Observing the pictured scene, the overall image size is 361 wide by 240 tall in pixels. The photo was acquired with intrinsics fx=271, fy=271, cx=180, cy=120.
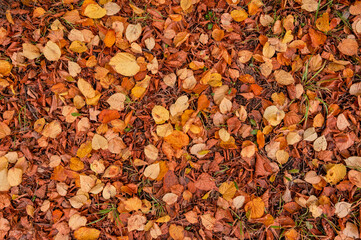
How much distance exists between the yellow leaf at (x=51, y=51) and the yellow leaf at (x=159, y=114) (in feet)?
1.91

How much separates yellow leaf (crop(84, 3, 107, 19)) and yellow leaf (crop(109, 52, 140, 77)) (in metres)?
0.24

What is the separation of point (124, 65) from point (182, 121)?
Result: 0.41 m

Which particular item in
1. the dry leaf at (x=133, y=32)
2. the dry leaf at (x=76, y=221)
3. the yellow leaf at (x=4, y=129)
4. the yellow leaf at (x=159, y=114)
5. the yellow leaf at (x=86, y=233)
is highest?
the dry leaf at (x=133, y=32)

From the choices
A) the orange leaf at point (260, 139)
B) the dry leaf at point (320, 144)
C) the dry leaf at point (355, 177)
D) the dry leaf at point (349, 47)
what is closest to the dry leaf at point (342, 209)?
the dry leaf at point (355, 177)

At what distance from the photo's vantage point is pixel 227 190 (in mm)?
1369

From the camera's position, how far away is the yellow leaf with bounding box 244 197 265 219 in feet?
4.45

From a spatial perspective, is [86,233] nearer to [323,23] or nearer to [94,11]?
[94,11]

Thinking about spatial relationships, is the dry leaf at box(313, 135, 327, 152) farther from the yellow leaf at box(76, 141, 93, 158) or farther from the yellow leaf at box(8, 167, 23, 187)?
the yellow leaf at box(8, 167, 23, 187)

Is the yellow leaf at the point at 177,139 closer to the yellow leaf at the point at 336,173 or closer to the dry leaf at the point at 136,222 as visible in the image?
the dry leaf at the point at 136,222

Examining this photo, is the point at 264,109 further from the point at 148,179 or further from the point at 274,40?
the point at 148,179

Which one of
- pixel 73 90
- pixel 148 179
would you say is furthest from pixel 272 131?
pixel 73 90

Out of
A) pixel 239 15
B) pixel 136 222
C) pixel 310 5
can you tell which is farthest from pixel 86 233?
pixel 310 5

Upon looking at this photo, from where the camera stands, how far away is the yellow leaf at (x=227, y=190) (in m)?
1.37

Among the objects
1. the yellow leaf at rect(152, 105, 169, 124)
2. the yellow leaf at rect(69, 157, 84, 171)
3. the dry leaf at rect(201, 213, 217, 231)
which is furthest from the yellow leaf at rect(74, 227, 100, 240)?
the yellow leaf at rect(152, 105, 169, 124)
